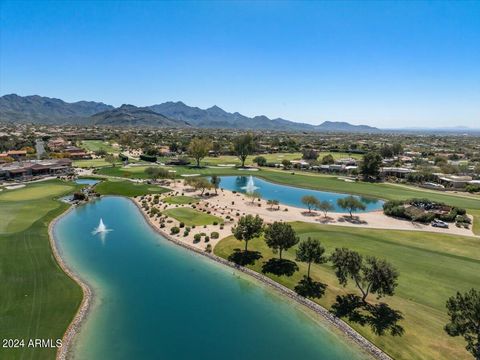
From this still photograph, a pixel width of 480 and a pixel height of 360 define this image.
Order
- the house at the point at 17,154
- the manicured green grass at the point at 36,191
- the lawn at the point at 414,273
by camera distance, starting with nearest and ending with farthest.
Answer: the lawn at the point at 414,273 < the manicured green grass at the point at 36,191 < the house at the point at 17,154

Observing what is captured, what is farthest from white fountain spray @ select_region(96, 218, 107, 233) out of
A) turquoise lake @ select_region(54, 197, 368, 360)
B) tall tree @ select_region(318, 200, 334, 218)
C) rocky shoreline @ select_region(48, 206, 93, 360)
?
tall tree @ select_region(318, 200, 334, 218)

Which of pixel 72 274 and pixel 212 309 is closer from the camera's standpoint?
pixel 212 309

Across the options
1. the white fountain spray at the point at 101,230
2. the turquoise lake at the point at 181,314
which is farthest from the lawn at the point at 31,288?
the white fountain spray at the point at 101,230

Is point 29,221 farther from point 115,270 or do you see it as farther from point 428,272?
point 428,272

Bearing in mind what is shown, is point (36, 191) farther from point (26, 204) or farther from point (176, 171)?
point (176, 171)

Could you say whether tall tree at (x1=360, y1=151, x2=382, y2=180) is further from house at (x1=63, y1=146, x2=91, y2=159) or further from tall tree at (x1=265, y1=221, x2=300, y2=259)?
house at (x1=63, y1=146, x2=91, y2=159)

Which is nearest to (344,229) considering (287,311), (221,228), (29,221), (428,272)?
(428,272)

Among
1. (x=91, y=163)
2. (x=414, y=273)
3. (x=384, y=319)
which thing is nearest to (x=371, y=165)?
(x=414, y=273)

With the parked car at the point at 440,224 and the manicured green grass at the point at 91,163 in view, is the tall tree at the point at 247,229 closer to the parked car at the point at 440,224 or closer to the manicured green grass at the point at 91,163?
the parked car at the point at 440,224
